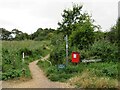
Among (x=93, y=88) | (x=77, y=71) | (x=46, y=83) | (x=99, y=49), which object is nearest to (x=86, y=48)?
(x=99, y=49)

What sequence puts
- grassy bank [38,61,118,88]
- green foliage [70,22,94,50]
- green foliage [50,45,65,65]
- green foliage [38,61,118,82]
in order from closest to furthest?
1. grassy bank [38,61,118,88]
2. green foliage [38,61,118,82]
3. green foliage [50,45,65,65]
4. green foliage [70,22,94,50]

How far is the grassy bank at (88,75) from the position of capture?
14.6 m

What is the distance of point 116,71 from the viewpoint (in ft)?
56.0

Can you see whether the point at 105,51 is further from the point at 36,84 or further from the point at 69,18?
the point at 69,18

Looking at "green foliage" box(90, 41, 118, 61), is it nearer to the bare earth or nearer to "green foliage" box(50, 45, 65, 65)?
"green foliage" box(50, 45, 65, 65)

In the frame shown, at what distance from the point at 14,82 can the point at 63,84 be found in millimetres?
2773

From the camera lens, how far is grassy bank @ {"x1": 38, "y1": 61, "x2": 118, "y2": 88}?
14.6m

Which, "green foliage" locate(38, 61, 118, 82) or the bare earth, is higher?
"green foliage" locate(38, 61, 118, 82)

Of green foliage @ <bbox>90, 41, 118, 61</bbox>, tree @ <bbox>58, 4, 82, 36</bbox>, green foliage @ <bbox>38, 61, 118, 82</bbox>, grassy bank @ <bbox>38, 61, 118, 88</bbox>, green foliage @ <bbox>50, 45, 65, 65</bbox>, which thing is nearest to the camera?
grassy bank @ <bbox>38, 61, 118, 88</bbox>

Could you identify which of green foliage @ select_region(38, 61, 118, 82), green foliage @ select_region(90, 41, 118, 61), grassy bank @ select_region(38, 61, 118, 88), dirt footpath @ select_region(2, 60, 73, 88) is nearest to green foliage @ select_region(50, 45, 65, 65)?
green foliage @ select_region(90, 41, 118, 61)

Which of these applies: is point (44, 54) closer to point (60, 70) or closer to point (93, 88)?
point (60, 70)

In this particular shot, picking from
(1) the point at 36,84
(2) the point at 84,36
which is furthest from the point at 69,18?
(1) the point at 36,84

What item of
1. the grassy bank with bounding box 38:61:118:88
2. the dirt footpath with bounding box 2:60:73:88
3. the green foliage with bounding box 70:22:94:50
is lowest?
the dirt footpath with bounding box 2:60:73:88

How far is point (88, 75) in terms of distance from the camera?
1594 cm
